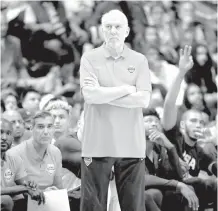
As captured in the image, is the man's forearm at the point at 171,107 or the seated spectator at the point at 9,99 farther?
the seated spectator at the point at 9,99

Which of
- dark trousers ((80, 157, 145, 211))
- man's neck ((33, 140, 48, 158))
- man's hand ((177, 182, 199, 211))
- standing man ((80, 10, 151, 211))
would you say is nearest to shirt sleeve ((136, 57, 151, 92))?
standing man ((80, 10, 151, 211))

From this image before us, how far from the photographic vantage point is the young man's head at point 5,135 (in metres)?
3.14

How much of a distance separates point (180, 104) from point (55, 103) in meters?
0.96

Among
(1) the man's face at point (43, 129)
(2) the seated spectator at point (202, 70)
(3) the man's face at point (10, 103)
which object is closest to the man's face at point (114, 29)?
(1) the man's face at point (43, 129)

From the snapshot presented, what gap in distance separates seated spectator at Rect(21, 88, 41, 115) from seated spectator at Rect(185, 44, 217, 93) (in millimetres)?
1165

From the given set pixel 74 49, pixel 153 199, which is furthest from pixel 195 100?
pixel 74 49

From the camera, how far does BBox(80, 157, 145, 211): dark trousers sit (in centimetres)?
217

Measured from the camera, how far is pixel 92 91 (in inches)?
83.7

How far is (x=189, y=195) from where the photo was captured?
3414mm

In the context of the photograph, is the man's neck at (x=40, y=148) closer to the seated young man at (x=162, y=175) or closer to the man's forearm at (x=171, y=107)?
the seated young man at (x=162, y=175)

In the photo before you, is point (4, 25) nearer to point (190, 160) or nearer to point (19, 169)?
point (19, 169)

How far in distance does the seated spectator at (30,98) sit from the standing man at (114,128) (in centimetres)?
151

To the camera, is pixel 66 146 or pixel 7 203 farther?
pixel 66 146

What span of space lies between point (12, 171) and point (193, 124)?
1411 millimetres
